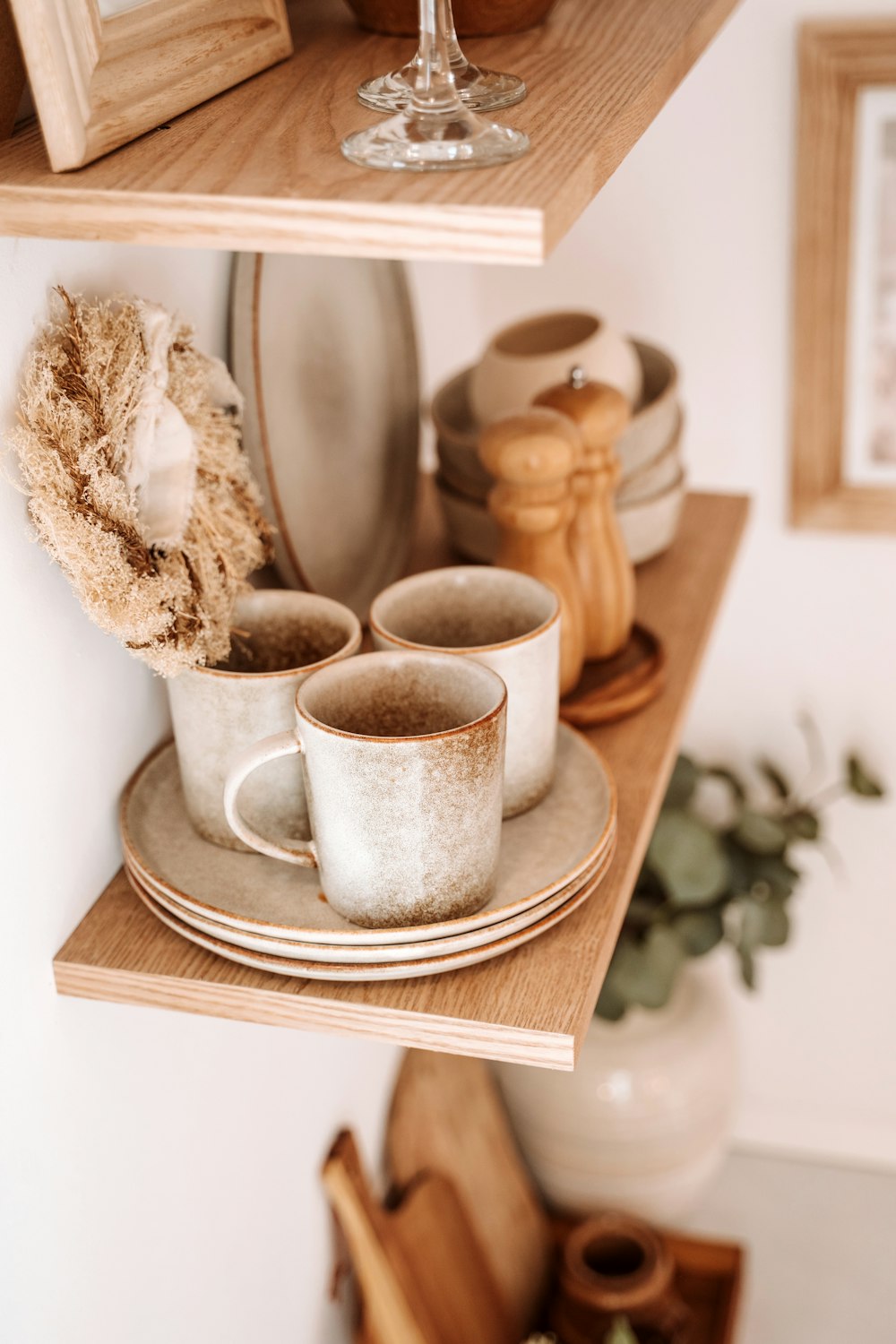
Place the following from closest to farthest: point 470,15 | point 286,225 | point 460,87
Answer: point 286,225 < point 460,87 < point 470,15

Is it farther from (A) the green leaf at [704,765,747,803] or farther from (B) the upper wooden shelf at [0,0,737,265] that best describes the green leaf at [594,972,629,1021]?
(B) the upper wooden shelf at [0,0,737,265]

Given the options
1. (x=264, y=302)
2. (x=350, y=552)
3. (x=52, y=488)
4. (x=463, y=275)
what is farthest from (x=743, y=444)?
(x=52, y=488)

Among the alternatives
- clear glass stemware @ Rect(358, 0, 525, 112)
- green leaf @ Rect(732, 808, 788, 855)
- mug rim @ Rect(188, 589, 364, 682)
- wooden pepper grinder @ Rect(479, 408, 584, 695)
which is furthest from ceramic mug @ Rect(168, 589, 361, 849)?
green leaf @ Rect(732, 808, 788, 855)

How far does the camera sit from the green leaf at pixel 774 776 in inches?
60.2

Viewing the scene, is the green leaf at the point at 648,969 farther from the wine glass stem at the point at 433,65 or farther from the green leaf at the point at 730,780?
the wine glass stem at the point at 433,65

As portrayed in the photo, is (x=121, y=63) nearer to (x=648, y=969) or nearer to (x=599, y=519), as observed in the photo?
(x=599, y=519)

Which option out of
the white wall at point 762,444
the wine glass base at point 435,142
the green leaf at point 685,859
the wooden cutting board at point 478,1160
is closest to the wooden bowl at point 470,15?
the wine glass base at point 435,142

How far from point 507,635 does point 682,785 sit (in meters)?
0.71

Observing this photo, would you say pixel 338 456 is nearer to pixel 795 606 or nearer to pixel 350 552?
pixel 350 552

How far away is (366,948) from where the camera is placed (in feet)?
1.93

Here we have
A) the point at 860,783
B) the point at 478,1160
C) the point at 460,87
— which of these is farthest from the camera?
the point at 860,783

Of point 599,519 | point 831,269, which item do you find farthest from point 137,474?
point 831,269

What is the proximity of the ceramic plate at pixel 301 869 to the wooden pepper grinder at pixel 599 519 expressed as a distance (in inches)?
5.9

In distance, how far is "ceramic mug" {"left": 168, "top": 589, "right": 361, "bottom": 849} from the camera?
0.62 m
